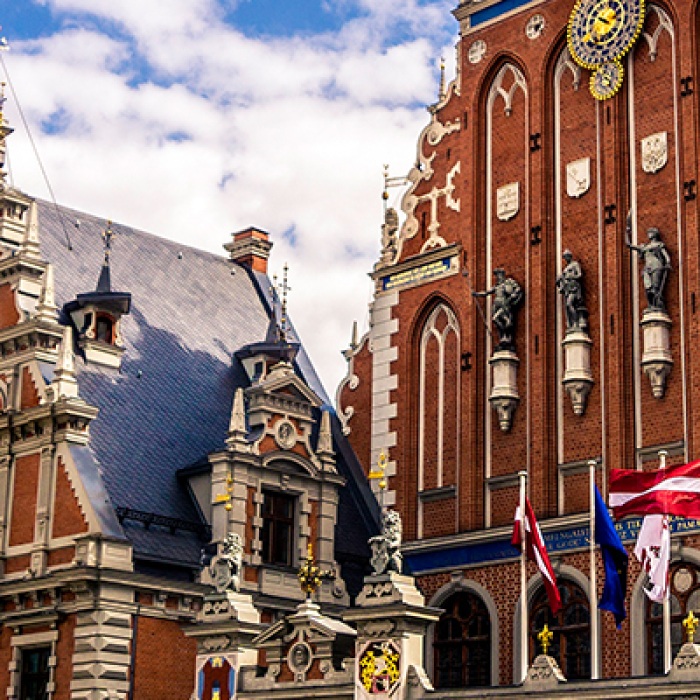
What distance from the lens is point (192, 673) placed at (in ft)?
101

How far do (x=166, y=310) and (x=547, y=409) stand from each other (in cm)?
1048

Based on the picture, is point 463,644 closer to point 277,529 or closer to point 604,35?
point 277,529

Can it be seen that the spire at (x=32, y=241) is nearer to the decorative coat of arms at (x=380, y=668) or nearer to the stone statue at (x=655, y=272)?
the decorative coat of arms at (x=380, y=668)

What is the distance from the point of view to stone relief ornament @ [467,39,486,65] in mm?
34188

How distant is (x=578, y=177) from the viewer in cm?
3173

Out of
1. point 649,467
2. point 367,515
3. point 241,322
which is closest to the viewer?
point 649,467

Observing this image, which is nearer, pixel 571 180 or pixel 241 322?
pixel 571 180

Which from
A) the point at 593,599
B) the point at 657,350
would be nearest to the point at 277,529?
the point at 593,599

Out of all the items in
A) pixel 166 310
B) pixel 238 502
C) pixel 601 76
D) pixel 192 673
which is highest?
pixel 601 76

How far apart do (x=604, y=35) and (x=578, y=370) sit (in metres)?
6.62

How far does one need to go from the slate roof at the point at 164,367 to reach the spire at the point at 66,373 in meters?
1.06

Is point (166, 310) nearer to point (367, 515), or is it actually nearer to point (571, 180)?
point (367, 515)

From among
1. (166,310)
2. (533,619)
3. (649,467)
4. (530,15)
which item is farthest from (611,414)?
(166,310)

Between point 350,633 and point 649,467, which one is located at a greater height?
point 649,467
